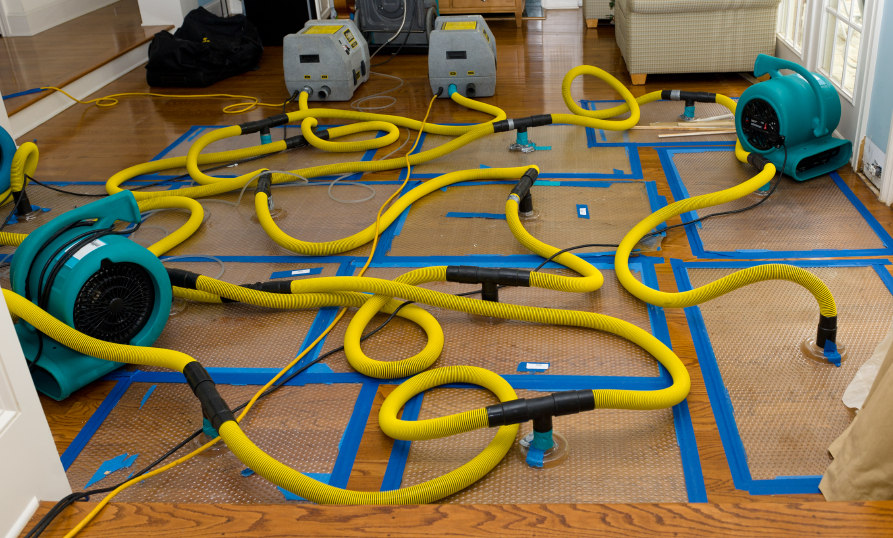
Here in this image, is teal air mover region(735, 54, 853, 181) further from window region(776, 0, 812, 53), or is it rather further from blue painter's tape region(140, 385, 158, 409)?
blue painter's tape region(140, 385, 158, 409)

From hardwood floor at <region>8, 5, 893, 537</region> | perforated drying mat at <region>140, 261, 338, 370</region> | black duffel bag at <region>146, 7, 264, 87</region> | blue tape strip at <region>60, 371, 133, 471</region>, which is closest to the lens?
hardwood floor at <region>8, 5, 893, 537</region>

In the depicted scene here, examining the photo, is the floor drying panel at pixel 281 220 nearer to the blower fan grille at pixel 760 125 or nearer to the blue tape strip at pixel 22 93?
the blower fan grille at pixel 760 125

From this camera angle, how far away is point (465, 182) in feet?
11.5

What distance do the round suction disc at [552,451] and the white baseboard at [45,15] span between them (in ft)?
20.9

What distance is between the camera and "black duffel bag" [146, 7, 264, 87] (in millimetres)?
5246

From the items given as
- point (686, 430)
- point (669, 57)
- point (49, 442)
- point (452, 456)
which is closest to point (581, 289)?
point (686, 430)

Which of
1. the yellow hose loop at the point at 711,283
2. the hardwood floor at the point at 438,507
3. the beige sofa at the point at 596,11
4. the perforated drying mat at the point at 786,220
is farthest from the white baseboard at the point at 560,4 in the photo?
the yellow hose loop at the point at 711,283

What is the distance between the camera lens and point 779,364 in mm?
2164

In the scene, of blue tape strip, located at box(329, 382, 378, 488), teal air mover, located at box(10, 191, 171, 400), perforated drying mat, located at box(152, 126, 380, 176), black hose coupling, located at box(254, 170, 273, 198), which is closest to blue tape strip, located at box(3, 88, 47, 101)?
perforated drying mat, located at box(152, 126, 380, 176)

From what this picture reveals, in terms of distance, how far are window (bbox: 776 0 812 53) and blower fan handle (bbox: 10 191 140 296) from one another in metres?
3.65

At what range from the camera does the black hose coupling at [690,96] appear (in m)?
3.88

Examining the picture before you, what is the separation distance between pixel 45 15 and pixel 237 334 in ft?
18.5

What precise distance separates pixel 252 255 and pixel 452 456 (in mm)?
1411

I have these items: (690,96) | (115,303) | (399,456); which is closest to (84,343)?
(115,303)
